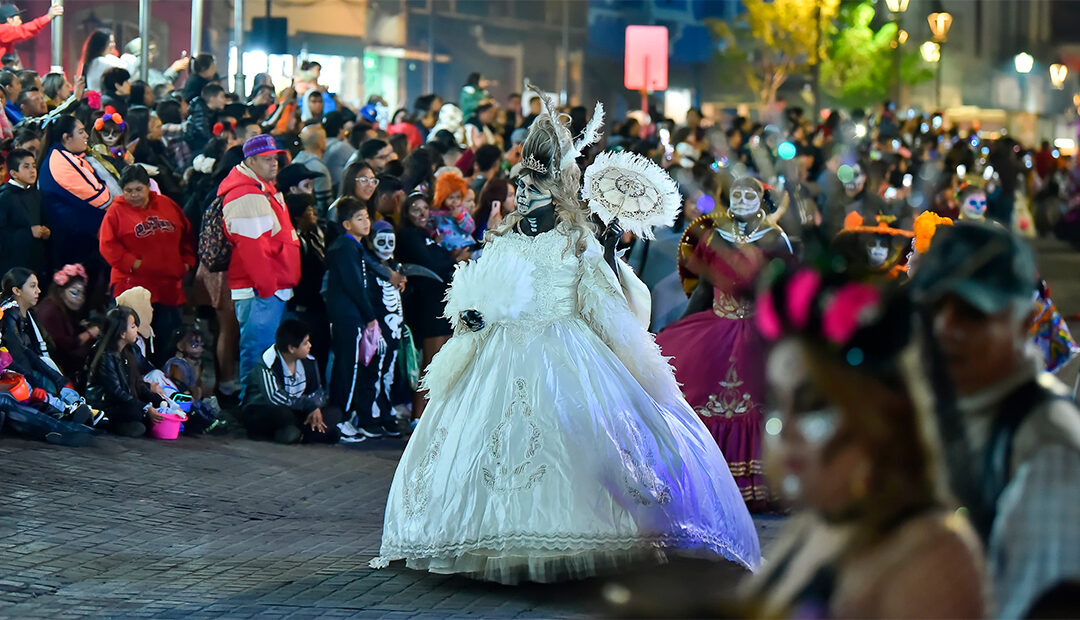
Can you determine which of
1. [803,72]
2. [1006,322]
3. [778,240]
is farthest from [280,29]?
[803,72]

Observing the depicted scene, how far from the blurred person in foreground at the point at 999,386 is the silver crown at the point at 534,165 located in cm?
434

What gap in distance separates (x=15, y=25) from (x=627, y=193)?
28.4ft

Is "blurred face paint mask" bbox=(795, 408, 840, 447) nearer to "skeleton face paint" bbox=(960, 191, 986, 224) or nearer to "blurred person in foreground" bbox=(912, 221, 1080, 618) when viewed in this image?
"blurred person in foreground" bbox=(912, 221, 1080, 618)

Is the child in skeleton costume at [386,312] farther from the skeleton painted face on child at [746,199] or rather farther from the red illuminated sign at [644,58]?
the red illuminated sign at [644,58]

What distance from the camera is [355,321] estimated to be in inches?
433

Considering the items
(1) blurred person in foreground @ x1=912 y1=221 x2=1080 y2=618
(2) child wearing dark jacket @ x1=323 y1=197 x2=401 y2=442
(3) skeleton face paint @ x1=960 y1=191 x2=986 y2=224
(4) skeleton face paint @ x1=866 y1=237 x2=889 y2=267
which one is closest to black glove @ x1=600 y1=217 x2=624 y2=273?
(4) skeleton face paint @ x1=866 y1=237 x2=889 y2=267

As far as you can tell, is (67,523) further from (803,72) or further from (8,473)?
(803,72)

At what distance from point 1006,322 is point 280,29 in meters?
17.6

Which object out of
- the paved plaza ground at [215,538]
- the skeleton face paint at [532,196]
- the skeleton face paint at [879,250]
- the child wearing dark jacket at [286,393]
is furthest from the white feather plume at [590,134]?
the child wearing dark jacket at [286,393]

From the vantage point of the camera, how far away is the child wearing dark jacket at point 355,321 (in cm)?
1101

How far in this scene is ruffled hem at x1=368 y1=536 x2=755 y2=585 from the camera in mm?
6703

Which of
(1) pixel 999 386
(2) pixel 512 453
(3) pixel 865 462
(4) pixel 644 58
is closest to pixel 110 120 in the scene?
(2) pixel 512 453

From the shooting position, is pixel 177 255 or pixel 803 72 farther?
pixel 803 72

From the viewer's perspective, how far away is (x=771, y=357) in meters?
2.39
